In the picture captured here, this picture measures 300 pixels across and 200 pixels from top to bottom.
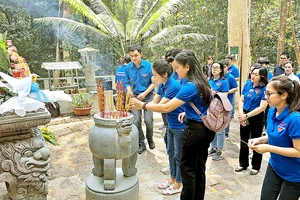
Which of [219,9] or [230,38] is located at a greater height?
[219,9]

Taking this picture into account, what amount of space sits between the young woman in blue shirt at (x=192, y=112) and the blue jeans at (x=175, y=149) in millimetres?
329

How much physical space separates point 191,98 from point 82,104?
4.25 meters

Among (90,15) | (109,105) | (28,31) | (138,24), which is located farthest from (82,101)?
(28,31)

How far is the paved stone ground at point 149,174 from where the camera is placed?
2664mm

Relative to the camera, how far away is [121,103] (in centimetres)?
241

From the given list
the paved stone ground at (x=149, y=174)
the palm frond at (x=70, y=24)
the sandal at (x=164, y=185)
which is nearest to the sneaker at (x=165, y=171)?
the paved stone ground at (x=149, y=174)

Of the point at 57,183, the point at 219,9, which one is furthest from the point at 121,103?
the point at 219,9

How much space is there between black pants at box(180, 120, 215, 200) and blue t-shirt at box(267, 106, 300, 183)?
1.67 feet

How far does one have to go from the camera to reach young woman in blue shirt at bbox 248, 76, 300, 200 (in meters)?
1.57

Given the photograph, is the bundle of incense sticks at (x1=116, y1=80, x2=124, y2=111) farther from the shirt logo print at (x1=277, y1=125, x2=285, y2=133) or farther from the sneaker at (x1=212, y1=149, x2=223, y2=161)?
the sneaker at (x1=212, y1=149, x2=223, y2=161)

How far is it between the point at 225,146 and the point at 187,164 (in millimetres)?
2126

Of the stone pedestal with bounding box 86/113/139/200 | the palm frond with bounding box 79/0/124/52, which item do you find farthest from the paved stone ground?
the palm frond with bounding box 79/0/124/52

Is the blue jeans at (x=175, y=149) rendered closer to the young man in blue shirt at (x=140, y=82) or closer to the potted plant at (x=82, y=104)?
the young man in blue shirt at (x=140, y=82)

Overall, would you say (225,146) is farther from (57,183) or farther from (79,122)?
(79,122)
